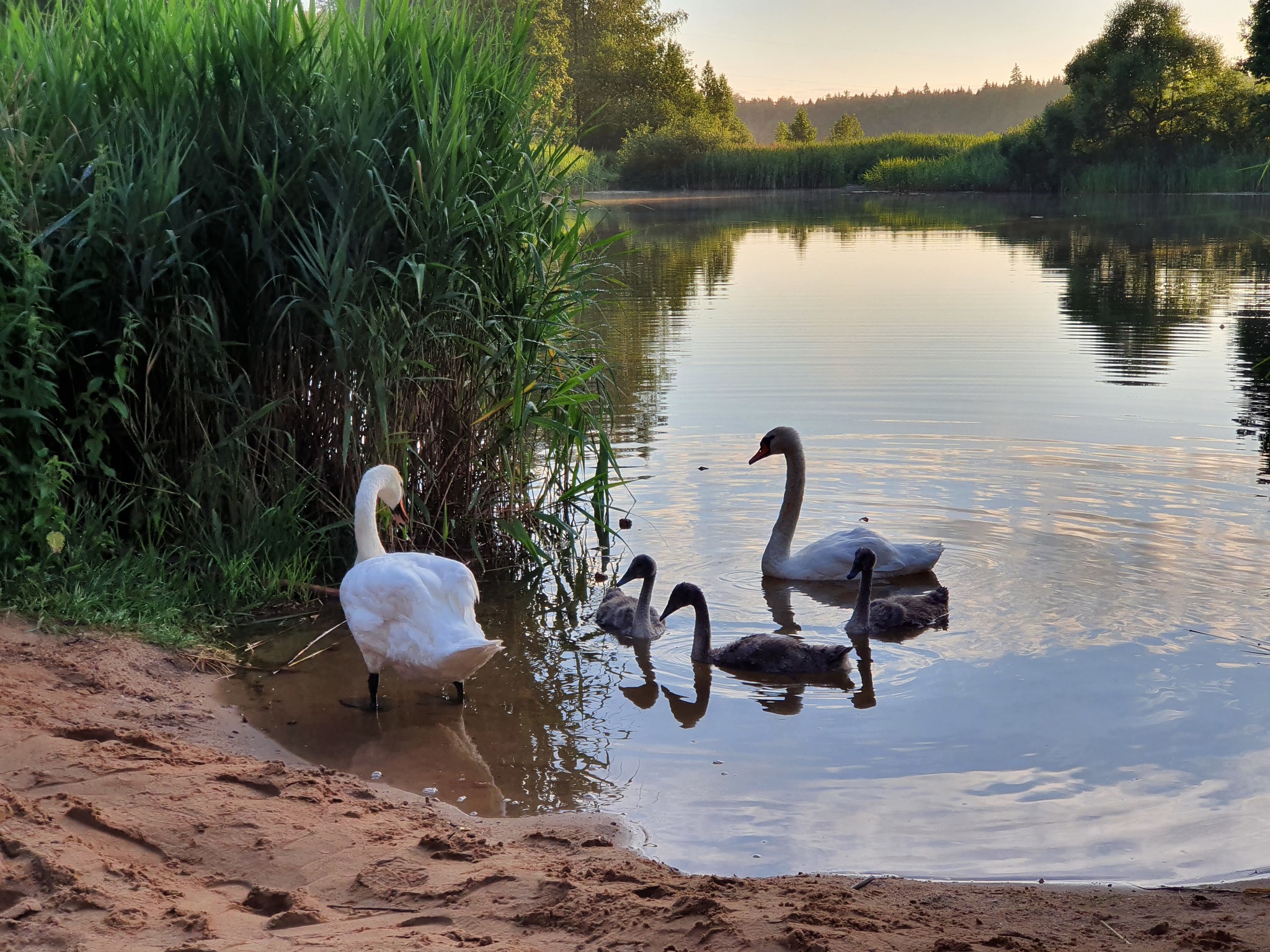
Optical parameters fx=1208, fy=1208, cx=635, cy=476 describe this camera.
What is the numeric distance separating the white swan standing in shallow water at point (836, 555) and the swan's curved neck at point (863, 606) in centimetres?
70

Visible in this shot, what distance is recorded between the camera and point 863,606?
266 inches

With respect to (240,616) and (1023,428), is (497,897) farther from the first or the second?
(1023,428)

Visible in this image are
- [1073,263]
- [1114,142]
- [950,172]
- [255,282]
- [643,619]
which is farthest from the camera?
[950,172]

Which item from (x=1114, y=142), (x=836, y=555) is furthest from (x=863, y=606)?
(x=1114, y=142)

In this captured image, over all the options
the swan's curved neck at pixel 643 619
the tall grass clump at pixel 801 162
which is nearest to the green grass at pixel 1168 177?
the tall grass clump at pixel 801 162

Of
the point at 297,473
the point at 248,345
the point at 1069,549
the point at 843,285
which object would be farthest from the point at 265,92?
the point at 843,285

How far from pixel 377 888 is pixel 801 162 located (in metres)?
58.6

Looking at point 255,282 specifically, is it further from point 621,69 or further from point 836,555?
point 621,69

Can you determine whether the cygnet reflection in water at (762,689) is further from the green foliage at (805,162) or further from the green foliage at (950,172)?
the green foliage at (805,162)

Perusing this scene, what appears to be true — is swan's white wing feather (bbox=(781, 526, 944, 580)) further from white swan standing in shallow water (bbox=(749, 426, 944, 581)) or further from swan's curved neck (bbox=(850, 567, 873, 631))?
swan's curved neck (bbox=(850, 567, 873, 631))

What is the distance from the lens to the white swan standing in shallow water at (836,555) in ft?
24.5

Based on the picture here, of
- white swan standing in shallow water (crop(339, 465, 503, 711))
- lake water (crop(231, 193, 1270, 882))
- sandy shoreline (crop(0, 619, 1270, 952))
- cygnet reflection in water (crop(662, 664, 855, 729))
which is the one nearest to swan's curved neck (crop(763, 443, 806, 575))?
lake water (crop(231, 193, 1270, 882))

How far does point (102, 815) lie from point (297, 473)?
10.5 feet

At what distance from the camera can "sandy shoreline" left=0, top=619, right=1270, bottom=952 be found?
332 centimetres
